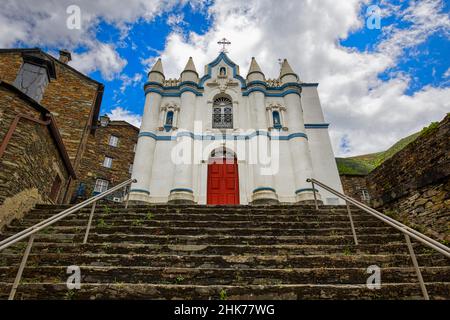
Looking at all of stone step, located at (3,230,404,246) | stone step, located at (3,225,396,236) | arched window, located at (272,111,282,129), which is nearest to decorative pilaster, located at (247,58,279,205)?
arched window, located at (272,111,282,129)

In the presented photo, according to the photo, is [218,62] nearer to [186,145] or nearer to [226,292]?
[186,145]

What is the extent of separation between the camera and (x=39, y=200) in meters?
7.24

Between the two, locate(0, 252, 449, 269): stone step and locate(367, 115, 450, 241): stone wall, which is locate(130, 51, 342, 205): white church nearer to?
locate(367, 115, 450, 241): stone wall

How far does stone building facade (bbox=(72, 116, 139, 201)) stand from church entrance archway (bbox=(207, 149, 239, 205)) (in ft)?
35.3

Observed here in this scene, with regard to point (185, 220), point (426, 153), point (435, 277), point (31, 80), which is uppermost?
point (31, 80)

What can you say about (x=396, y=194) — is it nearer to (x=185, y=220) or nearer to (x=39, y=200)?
(x=185, y=220)

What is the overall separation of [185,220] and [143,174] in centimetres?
564

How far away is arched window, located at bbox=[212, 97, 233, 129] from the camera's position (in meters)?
12.6

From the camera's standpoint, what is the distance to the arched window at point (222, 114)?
12.6m

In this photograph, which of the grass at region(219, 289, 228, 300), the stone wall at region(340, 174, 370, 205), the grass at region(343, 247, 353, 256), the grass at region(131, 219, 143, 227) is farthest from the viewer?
the stone wall at region(340, 174, 370, 205)

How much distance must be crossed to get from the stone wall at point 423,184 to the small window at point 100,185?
64.4ft

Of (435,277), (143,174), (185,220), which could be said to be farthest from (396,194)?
(143,174)

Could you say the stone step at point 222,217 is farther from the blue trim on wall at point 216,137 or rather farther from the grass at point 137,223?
the blue trim on wall at point 216,137
